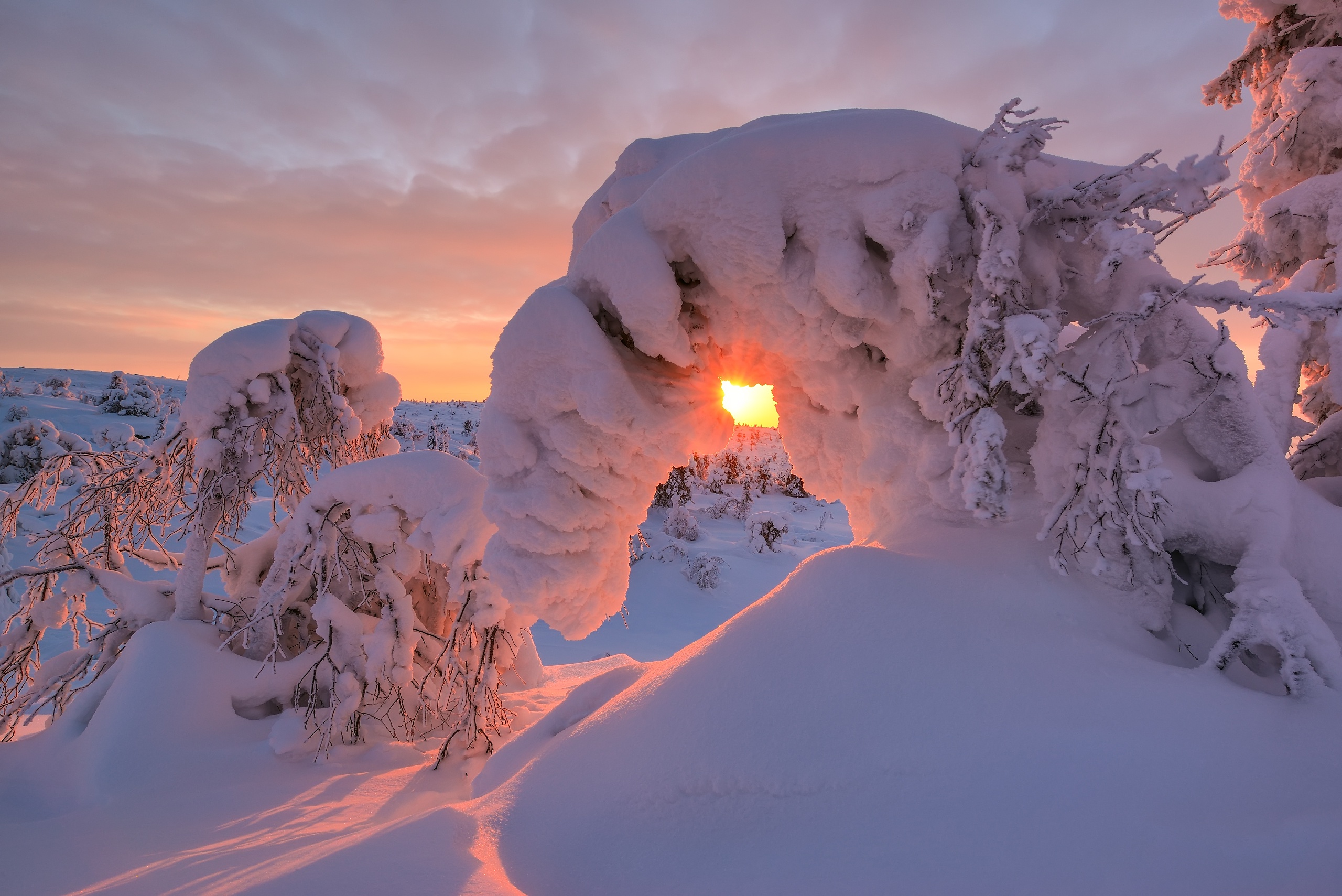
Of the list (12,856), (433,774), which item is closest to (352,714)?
(433,774)

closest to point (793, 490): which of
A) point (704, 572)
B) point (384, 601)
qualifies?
point (704, 572)

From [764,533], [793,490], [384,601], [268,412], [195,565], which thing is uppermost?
[268,412]

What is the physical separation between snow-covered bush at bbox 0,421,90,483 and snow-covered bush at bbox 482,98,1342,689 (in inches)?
407

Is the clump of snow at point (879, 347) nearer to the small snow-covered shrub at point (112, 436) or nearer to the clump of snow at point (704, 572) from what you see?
the clump of snow at point (704, 572)

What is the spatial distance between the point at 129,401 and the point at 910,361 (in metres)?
22.4

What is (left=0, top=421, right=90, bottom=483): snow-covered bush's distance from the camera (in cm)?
953

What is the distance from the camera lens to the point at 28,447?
9898 millimetres

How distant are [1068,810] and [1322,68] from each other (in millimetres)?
4858

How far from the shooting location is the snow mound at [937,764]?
1.57 meters

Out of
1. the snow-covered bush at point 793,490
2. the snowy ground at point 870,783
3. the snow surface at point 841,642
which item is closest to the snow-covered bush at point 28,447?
the snow surface at point 841,642

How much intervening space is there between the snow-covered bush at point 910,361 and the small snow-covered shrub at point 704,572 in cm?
652

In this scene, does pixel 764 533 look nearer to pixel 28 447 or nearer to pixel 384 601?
pixel 384 601

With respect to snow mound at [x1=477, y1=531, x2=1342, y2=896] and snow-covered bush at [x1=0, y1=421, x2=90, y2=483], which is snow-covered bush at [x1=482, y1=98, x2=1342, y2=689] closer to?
snow mound at [x1=477, y1=531, x2=1342, y2=896]

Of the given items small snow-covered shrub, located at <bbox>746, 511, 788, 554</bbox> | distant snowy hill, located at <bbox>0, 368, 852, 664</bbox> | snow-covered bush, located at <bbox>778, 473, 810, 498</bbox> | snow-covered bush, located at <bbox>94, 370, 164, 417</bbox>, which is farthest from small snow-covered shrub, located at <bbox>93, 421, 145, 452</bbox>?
snow-covered bush, located at <bbox>778, 473, 810, 498</bbox>
